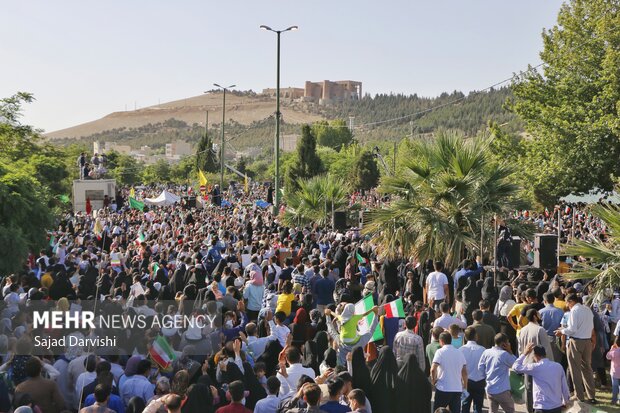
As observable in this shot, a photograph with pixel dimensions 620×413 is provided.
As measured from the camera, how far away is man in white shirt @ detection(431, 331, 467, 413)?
28.0ft

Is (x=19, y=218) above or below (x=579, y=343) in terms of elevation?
above

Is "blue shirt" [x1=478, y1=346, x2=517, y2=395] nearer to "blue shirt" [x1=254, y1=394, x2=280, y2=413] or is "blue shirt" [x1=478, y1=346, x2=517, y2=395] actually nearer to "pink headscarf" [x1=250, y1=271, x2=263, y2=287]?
"blue shirt" [x1=254, y1=394, x2=280, y2=413]

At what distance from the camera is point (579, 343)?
10.0m

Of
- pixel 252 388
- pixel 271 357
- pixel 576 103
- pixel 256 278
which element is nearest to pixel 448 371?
pixel 271 357

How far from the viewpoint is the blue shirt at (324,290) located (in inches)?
526

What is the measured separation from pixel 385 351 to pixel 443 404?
1.16m

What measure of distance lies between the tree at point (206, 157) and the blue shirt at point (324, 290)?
79.9m

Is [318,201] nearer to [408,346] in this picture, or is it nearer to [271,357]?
[271,357]

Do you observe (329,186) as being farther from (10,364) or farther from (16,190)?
(10,364)

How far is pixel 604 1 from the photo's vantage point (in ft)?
88.3

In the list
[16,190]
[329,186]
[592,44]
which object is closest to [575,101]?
[592,44]

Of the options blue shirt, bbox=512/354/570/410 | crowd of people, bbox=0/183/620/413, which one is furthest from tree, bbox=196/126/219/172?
blue shirt, bbox=512/354/570/410

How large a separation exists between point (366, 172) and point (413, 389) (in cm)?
5669

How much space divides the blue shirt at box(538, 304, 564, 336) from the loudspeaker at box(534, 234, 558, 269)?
495cm
